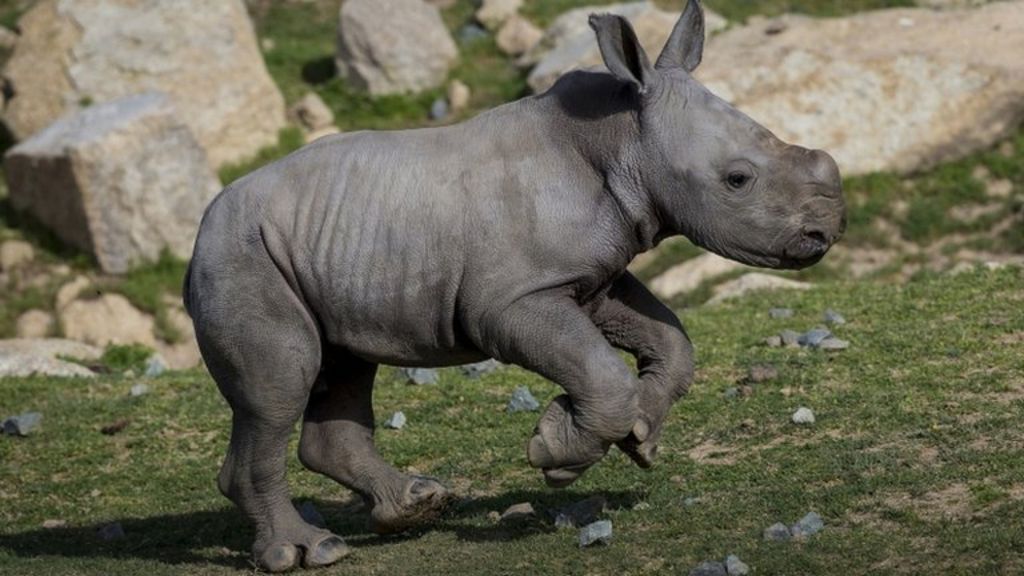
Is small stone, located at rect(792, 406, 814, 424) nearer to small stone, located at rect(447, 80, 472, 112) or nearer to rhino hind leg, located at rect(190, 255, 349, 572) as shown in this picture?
rhino hind leg, located at rect(190, 255, 349, 572)

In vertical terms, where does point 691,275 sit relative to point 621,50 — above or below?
below

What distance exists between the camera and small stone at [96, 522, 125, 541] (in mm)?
10844

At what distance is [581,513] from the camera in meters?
9.70

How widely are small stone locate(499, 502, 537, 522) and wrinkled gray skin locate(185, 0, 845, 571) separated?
18.2 inches

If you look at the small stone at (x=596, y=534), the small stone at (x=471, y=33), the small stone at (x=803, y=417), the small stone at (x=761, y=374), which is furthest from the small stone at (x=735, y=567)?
the small stone at (x=471, y=33)

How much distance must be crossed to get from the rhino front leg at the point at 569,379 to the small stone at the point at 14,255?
1186cm

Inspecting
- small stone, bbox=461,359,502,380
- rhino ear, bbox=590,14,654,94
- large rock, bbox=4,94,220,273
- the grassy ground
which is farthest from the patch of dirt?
large rock, bbox=4,94,220,273

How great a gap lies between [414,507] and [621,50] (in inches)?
94.7

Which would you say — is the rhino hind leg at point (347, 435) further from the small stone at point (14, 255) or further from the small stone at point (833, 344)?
the small stone at point (14, 255)

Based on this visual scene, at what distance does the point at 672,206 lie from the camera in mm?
8945

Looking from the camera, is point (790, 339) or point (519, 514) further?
point (790, 339)

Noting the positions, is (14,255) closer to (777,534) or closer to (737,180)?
(737,180)

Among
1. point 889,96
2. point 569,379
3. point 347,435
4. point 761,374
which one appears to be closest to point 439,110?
point 889,96

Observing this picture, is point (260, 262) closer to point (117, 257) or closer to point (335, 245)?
point (335, 245)
